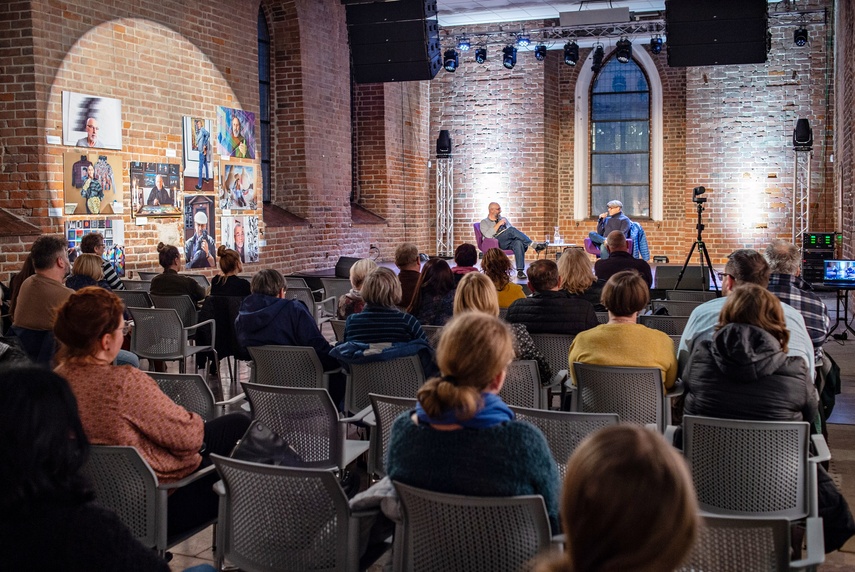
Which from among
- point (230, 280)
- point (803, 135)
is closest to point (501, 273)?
point (230, 280)

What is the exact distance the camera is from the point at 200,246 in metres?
11.0

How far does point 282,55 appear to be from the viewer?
13.4 m

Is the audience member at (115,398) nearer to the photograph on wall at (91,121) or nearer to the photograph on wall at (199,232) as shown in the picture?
the photograph on wall at (91,121)

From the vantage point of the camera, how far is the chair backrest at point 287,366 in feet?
15.6

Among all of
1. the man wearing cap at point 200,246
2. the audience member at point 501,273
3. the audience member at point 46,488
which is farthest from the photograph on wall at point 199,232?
the audience member at point 46,488

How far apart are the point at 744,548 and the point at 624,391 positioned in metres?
1.90

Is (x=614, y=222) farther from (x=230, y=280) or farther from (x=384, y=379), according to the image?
(x=384, y=379)

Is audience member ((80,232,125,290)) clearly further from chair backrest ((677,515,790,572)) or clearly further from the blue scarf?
chair backrest ((677,515,790,572))

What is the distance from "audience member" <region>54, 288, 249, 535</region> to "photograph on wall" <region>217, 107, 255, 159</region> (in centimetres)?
872

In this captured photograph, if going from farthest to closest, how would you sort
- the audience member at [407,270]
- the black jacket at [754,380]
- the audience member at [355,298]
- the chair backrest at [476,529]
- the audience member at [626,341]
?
the audience member at [407,270], the audience member at [355,298], the audience member at [626,341], the black jacket at [754,380], the chair backrest at [476,529]

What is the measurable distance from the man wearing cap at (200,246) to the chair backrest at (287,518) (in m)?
8.42

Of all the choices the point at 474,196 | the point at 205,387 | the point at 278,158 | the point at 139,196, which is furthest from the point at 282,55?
the point at 205,387

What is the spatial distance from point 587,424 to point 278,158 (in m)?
11.2

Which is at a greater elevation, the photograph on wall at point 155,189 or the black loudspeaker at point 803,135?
the black loudspeaker at point 803,135
